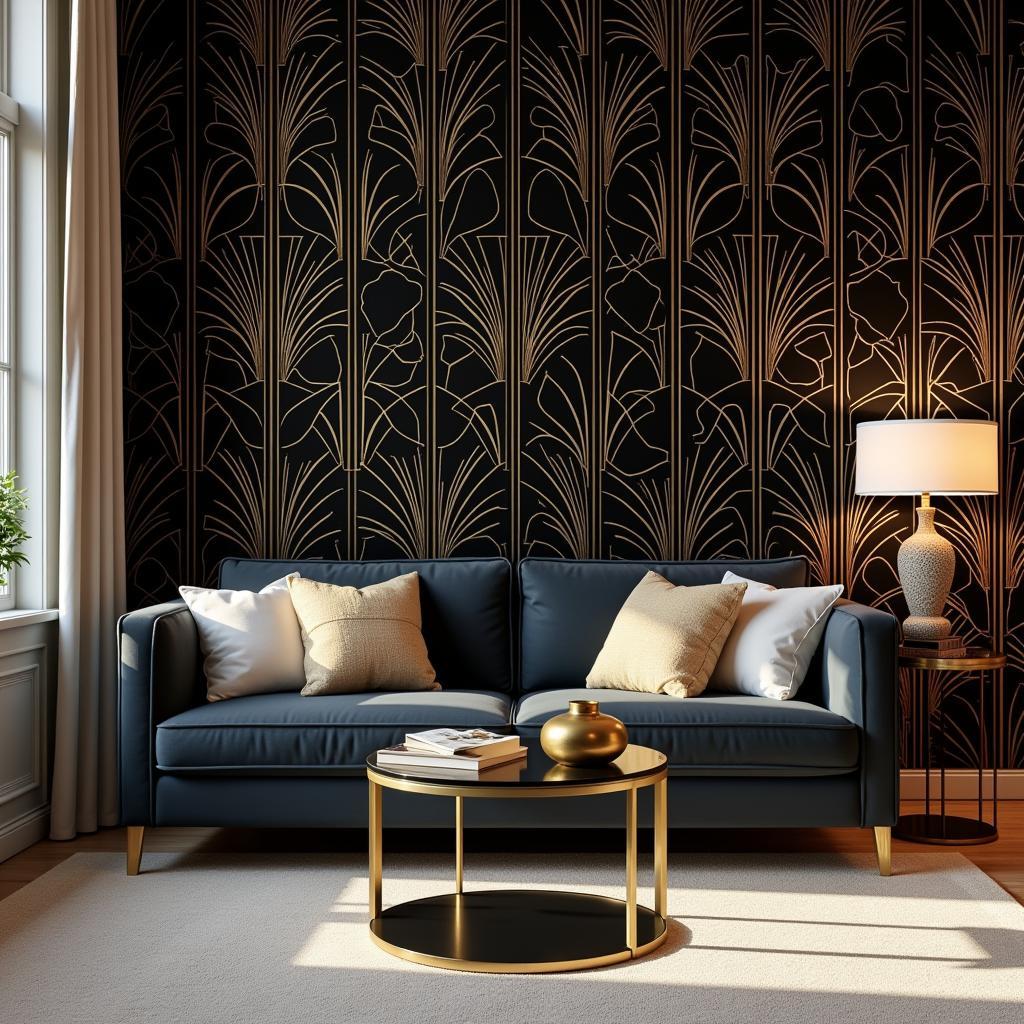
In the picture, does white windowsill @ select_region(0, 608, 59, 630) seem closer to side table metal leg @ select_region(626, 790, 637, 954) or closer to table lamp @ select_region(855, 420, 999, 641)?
side table metal leg @ select_region(626, 790, 637, 954)

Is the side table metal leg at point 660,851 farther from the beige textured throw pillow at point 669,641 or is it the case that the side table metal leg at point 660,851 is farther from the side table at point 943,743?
the side table at point 943,743

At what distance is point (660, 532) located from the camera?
436 centimetres

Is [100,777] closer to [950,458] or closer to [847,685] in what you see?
[847,685]

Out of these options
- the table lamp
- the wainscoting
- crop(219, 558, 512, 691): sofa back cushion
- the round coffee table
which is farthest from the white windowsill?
the table lamp

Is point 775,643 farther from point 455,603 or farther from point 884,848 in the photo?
point 455,603

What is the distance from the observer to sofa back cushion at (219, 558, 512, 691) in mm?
3986

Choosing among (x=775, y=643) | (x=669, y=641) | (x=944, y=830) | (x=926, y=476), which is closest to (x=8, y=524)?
(x=669, y=641)

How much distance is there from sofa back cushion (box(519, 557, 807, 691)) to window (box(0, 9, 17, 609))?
1.72 m

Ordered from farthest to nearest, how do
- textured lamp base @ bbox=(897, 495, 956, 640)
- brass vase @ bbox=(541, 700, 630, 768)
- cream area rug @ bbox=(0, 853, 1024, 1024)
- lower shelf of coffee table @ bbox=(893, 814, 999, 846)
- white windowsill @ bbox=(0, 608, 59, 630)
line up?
textured lamp base @ bbox=(897, 495, 956, 640) → lower shelf of coffee table @ bbox=(893, 814, 999, 846) → white windowsill @ bbox=(0, 608, 59, 630) → brass vase @ bbox=(541, 700, 630, 768) → cream area rug @ bbox=(0, 853, 1024, 1024)

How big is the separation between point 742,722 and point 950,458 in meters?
1.22

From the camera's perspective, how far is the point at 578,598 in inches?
157

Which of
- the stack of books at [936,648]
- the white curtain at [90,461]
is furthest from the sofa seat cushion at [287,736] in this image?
the stack of books at [936,648]

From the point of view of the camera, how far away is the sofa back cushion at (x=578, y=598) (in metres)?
3.93

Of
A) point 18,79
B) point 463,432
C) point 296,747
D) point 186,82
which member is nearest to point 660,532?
point 463,432
